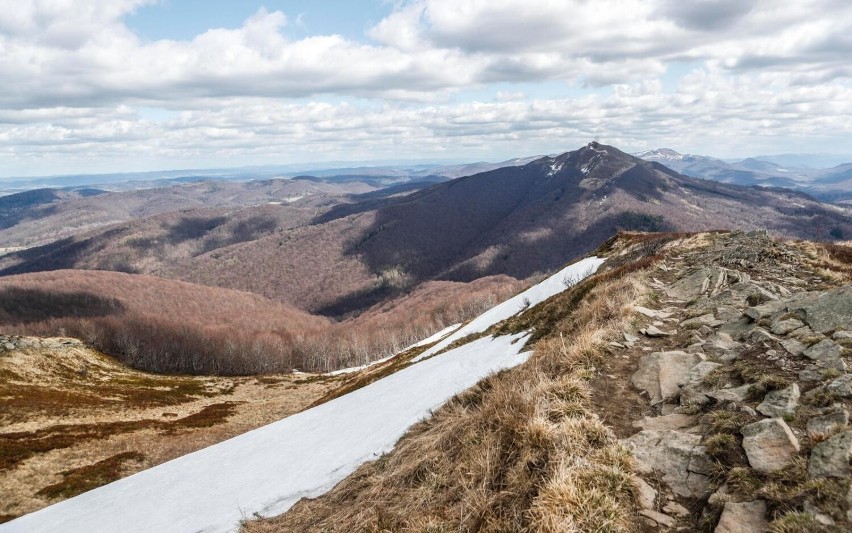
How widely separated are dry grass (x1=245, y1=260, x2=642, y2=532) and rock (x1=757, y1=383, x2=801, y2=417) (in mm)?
2453

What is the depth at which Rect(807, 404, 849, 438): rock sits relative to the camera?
5.86 meters

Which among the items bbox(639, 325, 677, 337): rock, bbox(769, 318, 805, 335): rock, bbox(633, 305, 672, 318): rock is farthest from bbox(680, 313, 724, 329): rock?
bbox(769, 318, 805, 335): rock

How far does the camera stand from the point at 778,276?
57.9 feet

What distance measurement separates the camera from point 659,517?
5.69m

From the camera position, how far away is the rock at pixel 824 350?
322 inches

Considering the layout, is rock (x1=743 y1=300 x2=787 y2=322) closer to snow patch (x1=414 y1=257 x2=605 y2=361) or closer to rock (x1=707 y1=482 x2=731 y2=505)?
rock (x1=707 y1=482 x2=731 y2=505)

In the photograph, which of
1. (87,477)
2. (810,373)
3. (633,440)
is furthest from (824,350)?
(87,477)

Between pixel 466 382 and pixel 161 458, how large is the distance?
40.5m

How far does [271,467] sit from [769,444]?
17.6 metres

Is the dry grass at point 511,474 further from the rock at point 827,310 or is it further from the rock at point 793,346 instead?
the rock at point 827,310

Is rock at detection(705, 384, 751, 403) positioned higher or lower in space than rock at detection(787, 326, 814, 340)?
lower

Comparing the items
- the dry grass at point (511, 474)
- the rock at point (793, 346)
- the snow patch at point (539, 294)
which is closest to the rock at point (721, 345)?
the rock at point (793, 346)

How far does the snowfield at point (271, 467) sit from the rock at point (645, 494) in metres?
8.56

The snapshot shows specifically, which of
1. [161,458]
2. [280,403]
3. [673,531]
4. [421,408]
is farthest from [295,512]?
[280,403]
